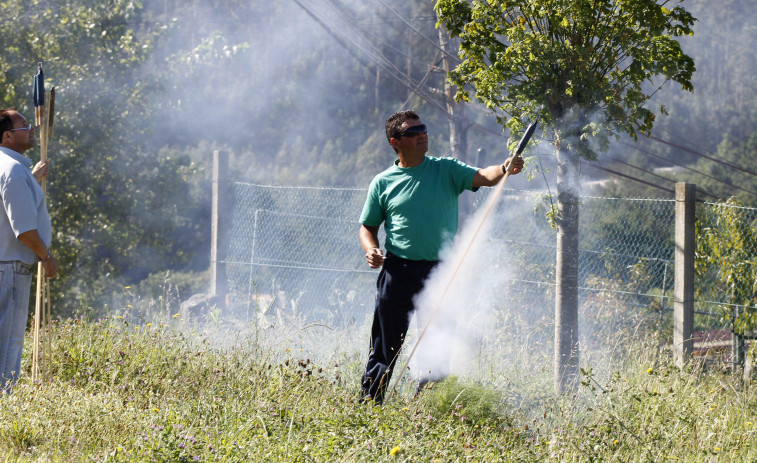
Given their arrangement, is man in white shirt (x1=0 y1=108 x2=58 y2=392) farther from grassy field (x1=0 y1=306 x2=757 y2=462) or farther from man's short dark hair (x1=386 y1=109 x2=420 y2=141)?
man's short dark hair (x1=386 y1=109 x2=420 y2=141)

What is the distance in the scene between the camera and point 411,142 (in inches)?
160

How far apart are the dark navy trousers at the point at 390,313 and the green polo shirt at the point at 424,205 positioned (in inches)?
2.6

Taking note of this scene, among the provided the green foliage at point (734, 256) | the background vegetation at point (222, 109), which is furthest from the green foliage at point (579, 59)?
the green foliage at point (734, 256)

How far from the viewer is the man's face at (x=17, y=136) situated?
14.0 ft

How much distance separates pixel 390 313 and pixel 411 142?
0.90 meters

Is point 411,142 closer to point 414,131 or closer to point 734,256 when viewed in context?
point 414,131

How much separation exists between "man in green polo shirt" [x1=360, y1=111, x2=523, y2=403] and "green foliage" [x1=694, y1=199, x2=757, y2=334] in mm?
2971

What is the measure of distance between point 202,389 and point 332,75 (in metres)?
36.6

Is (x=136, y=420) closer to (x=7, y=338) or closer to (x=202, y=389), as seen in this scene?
(x=202, y=389)

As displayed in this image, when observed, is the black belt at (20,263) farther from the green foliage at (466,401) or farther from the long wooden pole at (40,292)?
the green foliage at (466,401)

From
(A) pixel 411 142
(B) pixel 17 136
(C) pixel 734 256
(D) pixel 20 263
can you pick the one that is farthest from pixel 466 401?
(C) pixel 734 256

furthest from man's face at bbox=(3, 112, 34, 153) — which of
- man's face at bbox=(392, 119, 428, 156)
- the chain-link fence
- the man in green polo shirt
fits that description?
man's face at bbox=(392, 119, 428, 156)

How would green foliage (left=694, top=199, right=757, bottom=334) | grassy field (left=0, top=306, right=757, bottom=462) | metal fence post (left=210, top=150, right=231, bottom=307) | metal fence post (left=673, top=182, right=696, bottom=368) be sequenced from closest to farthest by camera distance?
grassy field (left=0, top=306, right=757, bottom=462) < metal fence post (left=673, top=182, right=696, bottom=368) < green foliage (left=694, top=199, right=757, bottom=334) < metal fence post (left=210, top=150, right=231, bottom=307)

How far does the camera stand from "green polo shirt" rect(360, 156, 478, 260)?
13.2 feet
